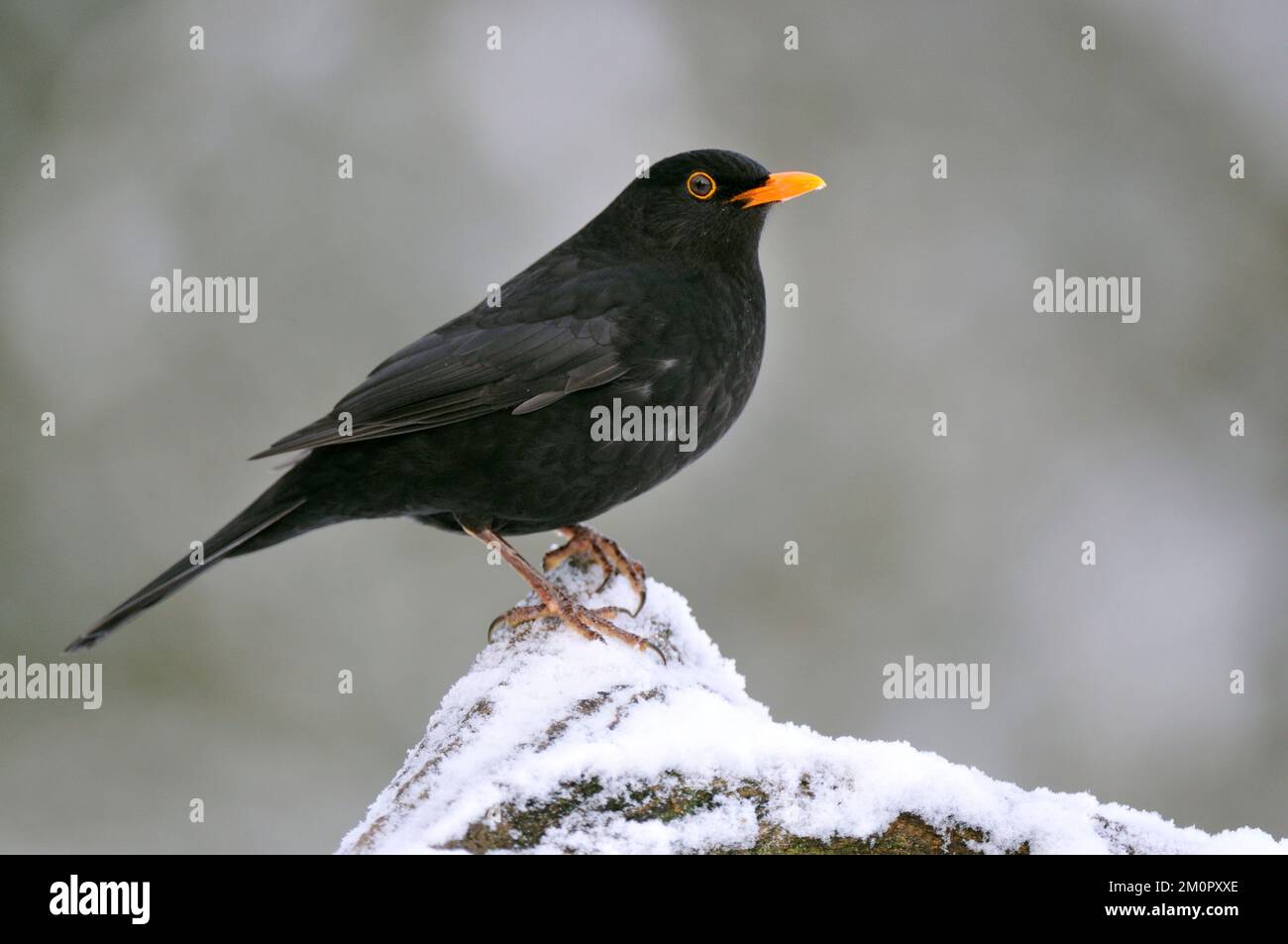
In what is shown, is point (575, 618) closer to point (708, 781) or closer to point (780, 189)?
point (708, 781)

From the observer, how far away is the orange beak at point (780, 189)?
198 inches

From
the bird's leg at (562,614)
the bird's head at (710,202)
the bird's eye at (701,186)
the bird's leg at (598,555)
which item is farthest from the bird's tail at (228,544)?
the bird's eye at (701,186)

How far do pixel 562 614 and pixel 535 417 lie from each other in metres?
0.79

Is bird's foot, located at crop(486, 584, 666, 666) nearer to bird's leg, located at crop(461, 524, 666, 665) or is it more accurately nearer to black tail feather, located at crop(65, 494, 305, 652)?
bird's leg, located at crop(461, 524, 666, 665)

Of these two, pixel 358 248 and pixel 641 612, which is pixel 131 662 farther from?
pixel 641 612

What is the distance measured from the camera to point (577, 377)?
15.2ft

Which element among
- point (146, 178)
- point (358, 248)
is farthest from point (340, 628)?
point (146, 178)

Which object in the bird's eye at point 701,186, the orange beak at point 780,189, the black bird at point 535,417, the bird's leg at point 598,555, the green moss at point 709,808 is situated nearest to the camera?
the green moss at point 709,808

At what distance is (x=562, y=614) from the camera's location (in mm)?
4328

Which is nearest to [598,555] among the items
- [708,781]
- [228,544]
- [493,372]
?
[493,372]

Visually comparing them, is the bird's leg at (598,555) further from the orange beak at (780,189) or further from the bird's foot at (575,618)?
the orange beak at (780,189)

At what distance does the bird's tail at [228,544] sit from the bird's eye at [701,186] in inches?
79.1

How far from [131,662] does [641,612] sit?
15.2 ft
